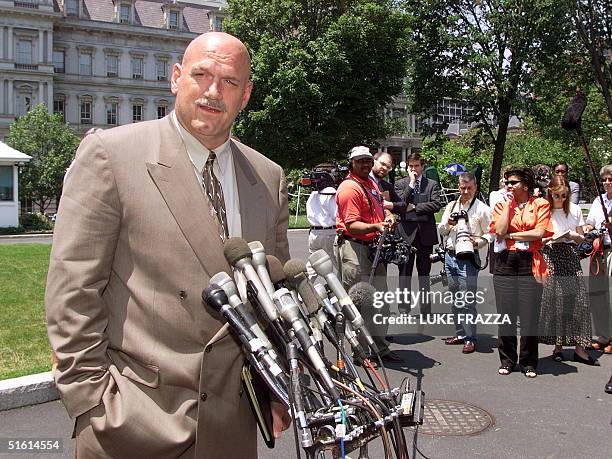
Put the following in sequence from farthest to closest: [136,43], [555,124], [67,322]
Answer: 1. [136,43]
2. [555,124]
3. [67,322]

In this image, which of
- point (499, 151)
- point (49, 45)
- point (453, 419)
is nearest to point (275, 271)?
point (453, 419)

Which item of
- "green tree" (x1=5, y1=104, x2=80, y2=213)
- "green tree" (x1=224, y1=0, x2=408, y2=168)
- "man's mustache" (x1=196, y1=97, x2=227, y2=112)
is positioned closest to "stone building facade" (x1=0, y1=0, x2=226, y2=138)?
"green tree" (x1=5, y1=104, x2=80, y2=213)

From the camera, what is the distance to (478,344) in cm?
820

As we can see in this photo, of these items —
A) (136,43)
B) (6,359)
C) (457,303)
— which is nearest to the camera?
(6,359)

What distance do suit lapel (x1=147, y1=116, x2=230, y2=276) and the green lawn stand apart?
13.8 feet

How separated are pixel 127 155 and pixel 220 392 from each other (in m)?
0.93

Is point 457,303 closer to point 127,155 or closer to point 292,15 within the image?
point 127,155

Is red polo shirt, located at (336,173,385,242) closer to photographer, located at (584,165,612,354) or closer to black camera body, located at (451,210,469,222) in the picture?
black camera body, located at (451,210,469,222)

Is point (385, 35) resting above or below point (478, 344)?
above

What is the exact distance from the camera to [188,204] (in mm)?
2373

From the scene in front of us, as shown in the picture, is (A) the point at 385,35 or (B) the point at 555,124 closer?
(B) the point at 555,124

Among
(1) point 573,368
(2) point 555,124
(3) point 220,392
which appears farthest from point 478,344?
(2) point 555,124

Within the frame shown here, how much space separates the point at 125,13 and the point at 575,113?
71.4 metres

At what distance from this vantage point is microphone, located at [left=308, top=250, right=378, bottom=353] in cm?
219
